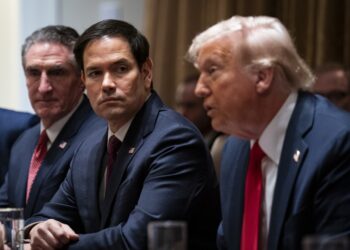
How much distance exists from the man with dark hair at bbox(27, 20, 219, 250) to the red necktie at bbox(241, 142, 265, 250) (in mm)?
289

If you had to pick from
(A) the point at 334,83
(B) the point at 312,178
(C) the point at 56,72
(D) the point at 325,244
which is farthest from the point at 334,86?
(D) the point at 325,244

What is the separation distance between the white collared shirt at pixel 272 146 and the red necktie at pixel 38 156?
1.33 meters

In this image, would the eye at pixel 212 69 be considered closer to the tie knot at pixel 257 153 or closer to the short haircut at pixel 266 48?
the short haircut at pixel 266 48

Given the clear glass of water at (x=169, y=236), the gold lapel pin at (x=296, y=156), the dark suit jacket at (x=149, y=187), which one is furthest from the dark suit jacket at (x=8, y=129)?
the clear glass of water at (x=169, y=236)

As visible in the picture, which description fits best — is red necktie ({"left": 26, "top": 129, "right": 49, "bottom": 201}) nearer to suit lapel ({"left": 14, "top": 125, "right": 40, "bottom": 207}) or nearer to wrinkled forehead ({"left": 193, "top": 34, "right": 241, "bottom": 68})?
suit lapel ({"left": 14, "top": 125, "right": 40, "bottom": 207})

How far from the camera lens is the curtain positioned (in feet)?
14.8

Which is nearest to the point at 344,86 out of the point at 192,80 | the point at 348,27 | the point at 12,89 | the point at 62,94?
the point at 348,27

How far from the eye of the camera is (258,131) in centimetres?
258

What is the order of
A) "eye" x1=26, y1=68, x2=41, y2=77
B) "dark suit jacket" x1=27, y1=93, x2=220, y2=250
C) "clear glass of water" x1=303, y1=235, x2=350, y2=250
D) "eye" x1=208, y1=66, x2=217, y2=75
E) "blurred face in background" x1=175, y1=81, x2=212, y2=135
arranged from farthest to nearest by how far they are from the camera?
1. "blurred face in background" x1=175, y1=81, x2=212, y2=135
2. "eye" x1=26, y1=68, x2=41, y2=77
3. "dark suit jacket" x1=27, y1=93, x2=220, y2=250
4. "eye" x1=208, y1=66, x2=217, y2=75
5. "clear glass of water" x1=303, y1=235, x2=350, y2=250

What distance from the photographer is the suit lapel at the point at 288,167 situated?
2426 millimetres

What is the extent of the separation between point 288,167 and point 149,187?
0.54m

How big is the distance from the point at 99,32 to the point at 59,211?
65cm

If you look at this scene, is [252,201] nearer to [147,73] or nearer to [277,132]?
[277,132]

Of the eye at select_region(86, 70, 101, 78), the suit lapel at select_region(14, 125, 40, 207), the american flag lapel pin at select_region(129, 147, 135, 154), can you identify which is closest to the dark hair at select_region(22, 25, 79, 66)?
the suit lapel at select_region(14, 125, 40, 207)
